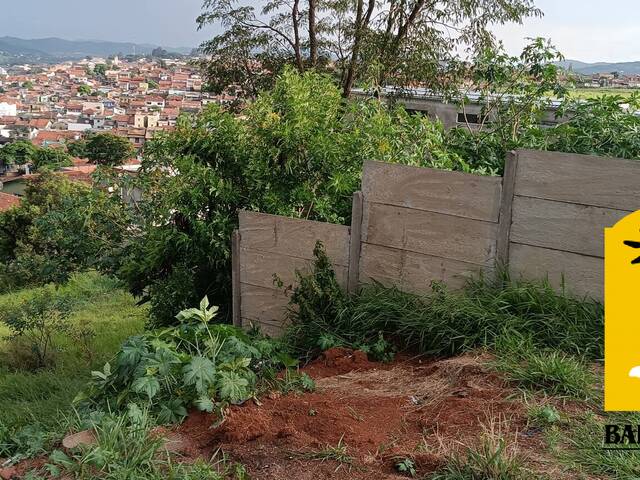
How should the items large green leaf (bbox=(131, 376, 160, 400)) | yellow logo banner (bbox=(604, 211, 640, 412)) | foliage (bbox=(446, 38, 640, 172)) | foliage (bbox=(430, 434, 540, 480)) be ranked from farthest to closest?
foliage (bbox=(446, 38, 640, 172)), large green leaf (bbox=(131, 376, 160, 400)), foliage (bbox=(430, 434, 540, 480)), yellow logo banner (bbox=(604, 211, 640, 412))

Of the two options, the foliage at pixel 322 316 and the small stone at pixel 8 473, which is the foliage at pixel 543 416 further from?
the small stone at pixel 8 473

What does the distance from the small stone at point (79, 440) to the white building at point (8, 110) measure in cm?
12165

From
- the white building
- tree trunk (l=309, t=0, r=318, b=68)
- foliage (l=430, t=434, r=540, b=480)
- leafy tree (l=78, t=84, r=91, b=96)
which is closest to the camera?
foliage (l=430, t=434, r=540, b=480)

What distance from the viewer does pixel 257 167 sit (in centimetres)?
535

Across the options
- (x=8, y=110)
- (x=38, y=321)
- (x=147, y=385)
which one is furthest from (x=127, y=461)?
(x=8, y=110)

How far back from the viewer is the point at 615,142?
4.86 m

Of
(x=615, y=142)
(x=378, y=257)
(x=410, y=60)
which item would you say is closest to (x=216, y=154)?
(x=378, y=257)

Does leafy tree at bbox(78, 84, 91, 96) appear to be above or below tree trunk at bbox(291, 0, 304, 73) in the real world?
below

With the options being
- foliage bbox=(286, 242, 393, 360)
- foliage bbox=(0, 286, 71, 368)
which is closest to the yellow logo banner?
foliage bbox=(286, 242, 393, 360)

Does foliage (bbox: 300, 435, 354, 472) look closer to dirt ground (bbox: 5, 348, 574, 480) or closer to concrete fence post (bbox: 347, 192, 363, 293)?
dirt ground (bbox: 5, 348, 574, 480)

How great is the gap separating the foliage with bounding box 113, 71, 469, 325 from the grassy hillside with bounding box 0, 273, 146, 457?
122 centimetres

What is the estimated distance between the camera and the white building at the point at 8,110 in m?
114

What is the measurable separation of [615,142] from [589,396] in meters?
2.36

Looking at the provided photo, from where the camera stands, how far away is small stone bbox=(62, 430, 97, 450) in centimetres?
288
